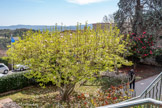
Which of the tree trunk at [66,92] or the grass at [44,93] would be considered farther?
the grass at [44,93]

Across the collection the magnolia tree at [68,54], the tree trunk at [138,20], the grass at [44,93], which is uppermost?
the tree trunk at [138,20]

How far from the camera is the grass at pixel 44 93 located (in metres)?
7.99

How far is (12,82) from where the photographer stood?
10.3 m

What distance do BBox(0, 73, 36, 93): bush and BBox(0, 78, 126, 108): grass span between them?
0.53 metres

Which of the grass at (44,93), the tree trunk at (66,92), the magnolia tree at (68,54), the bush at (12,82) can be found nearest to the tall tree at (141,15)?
the grass at (44,93)

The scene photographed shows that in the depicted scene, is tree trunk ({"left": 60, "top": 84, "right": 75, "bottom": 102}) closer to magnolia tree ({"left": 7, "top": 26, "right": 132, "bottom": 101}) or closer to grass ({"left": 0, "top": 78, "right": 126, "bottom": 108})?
grass ({"left": 0, "top": 78, "right": 126, "bottom": 108})

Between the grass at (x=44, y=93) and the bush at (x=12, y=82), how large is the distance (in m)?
0.53

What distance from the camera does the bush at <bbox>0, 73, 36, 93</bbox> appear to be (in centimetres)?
993

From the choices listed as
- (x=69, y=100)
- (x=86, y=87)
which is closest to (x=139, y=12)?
(x=86, y=87)

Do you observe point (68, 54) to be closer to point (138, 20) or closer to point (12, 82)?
point (12, 82)

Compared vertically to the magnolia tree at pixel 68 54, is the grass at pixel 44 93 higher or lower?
lower

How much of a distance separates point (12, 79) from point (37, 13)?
5116 mm

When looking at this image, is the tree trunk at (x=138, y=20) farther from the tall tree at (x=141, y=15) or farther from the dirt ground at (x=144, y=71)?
the dirt ground at (x=144, y=71)

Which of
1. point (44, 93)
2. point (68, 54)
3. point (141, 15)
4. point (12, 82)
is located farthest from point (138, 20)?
point (12, 82)
